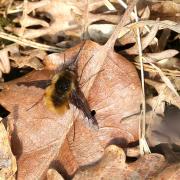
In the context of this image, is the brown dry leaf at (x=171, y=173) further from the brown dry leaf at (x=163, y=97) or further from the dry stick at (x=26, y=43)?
the dry stick at (x=26, y=43)

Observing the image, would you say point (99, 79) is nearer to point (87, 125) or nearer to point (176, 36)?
point (87, 125)

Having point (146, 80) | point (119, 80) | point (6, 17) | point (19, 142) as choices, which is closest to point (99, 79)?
point (119, 80)

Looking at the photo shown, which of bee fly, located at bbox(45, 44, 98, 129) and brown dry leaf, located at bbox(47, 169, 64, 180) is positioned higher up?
bee fly, located at bbox(45, 44, 98, 129)

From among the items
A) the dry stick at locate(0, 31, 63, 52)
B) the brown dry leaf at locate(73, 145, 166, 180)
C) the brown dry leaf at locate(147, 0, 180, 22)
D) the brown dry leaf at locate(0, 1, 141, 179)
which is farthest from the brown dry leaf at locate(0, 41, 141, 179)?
the brown dry leaf at locate(147, 0, 180, 22)

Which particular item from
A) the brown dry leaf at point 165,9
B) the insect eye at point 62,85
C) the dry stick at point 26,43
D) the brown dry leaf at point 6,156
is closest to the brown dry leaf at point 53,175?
the brown dry leaf at point 6,156

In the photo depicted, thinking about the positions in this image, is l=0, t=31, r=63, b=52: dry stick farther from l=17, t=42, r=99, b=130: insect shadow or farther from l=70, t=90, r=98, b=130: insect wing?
l=70, t=90, r=98, b=130: insect wing

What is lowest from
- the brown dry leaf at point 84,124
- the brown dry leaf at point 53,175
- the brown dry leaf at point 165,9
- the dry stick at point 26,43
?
the brown dry leaf at point 53,175

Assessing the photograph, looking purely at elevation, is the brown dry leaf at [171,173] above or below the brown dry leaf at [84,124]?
below
